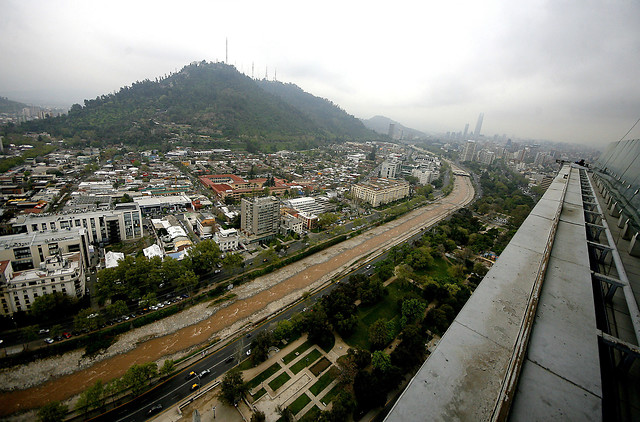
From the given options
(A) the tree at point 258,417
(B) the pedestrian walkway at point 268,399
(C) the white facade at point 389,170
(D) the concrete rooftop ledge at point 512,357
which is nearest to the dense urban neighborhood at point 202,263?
(B) the pedestrian walkway at point 268,399

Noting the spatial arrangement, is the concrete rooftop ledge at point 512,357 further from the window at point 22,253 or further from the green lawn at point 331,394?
the window at point 22,253

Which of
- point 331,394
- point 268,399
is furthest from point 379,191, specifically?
point 268,399

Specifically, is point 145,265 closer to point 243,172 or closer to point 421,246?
point 421,246

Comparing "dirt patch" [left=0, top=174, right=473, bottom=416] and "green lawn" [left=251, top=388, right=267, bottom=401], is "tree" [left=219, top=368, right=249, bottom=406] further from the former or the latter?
"dirt patch" [left=0, top=174, right=473, bottom=416]

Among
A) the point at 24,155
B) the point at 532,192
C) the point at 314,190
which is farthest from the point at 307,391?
the point at 24,155

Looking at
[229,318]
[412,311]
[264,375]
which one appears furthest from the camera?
[229,318]

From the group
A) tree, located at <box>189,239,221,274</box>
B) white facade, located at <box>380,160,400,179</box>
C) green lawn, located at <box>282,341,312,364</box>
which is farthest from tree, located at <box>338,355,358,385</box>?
white facade, located at <box>380,160,400,179</box>

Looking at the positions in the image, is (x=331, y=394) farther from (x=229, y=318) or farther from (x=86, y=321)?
(x=86, y=321)
